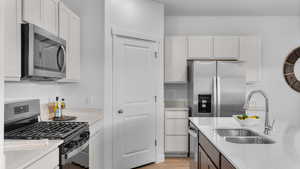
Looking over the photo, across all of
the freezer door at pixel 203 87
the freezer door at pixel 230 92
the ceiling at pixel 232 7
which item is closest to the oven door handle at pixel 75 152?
the freezer door at pixel 203 87

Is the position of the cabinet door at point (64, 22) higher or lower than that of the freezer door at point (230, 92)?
higher

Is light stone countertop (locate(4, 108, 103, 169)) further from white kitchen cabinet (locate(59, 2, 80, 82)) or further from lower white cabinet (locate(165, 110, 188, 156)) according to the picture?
lower white cabinet (locate(165, 110, 188, 156))

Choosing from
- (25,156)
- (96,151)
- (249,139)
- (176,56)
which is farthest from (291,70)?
(25,156)

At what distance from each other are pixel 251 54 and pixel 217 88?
1078mm

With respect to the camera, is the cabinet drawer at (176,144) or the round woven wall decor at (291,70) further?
the round woven wall decor at (291,70)

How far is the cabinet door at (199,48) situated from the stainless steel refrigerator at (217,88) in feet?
1.32

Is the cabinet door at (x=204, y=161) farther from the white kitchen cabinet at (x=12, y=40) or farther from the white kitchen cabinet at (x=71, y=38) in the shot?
the white kitchen cabinet at (x=71, y=38)

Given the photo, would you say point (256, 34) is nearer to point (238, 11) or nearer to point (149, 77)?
point (238, 11)

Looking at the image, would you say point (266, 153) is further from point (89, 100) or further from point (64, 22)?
point (89, 100)

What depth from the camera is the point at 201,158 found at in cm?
239

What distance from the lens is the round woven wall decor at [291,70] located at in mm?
4953

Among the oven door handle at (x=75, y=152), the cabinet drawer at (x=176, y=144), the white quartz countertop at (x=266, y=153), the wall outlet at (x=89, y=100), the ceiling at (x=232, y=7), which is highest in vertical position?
the ceiling at (x=232, y=7)

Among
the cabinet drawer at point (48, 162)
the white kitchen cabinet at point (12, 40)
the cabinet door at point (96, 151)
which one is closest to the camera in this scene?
the cabinet drawer at point (48, 162)

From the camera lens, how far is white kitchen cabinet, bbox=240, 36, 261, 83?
15.8 feet
